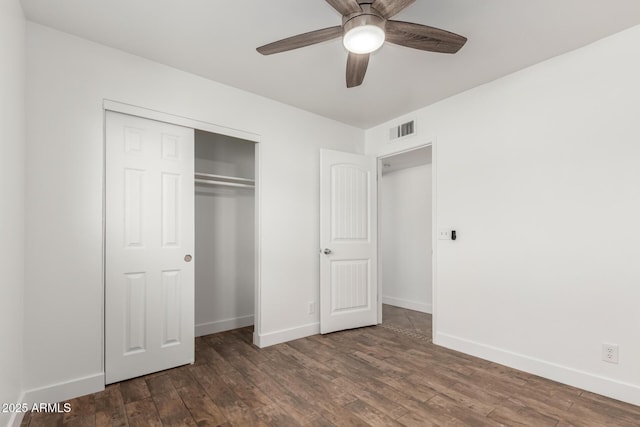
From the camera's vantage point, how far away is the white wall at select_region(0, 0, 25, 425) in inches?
62.9

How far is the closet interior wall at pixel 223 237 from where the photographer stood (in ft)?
12.1

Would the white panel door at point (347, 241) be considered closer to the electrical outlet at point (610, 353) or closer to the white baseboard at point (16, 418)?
the electrical outlet at point (610, 353)

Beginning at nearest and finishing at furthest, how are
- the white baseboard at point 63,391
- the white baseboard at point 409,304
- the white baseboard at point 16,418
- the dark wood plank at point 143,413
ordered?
1. the white baseboard at point 16,418
2. the dark wood plank at point 143,413
3. the white baseboard at point 63,391
4. the white baseboard at point 409,304

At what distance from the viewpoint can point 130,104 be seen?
255cm

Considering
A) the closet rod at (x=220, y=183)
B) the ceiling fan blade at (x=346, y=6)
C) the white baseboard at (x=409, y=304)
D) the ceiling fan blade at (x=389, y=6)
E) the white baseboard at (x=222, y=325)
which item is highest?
the ceiling fan blade at (x=346, y=6)

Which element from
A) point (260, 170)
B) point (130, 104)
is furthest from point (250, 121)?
point (130, 104)

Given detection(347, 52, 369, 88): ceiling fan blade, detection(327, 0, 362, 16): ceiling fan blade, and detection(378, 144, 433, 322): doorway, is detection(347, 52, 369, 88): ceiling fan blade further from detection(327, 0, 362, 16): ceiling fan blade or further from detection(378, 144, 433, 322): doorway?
detection(378, 144, 433, 322): doorway

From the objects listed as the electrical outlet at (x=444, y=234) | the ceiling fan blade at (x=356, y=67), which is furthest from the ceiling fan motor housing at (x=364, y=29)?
the electrical outlet at (x=444, y=234)

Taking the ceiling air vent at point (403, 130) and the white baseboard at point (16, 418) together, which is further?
the ceiling air vent at point (403, 130)

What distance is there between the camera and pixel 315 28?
7.34ft

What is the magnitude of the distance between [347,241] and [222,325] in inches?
70.5

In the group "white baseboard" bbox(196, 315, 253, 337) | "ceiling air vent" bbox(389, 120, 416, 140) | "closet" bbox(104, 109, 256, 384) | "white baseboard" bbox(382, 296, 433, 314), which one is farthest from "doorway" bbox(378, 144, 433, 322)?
"closet" bbox(104, 109, 256, 384)

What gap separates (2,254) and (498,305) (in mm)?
3497

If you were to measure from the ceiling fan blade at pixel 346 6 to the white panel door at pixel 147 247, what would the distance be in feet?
5.90
